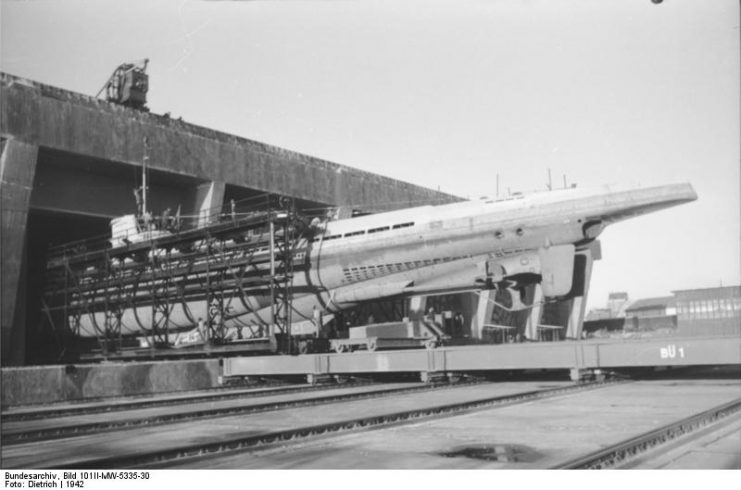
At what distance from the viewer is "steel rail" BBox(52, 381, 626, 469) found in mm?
8914

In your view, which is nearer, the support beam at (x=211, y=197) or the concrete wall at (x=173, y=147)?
the concrete wall at (x=173, y=147)

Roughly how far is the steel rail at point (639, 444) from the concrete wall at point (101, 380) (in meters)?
16.3

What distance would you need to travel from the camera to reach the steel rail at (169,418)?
40.4 ft

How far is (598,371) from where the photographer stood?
59.1 ft

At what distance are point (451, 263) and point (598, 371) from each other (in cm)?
581

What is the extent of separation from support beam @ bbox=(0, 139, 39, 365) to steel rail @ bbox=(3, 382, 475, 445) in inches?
559

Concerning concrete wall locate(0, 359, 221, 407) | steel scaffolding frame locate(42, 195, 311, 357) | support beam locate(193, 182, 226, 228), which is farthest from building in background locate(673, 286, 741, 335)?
concrete wall locate(0, 359, 221, 407)

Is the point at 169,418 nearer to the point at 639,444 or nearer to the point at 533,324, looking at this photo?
the point at 639,444

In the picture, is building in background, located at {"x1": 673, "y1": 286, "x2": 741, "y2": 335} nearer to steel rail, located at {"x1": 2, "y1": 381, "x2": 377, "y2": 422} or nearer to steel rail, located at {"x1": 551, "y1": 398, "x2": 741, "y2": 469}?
steel rail, located at {"x1": 2, "y1": 381, "x2": 377, "y2": 422}

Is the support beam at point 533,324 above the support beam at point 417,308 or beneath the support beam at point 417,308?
beneath

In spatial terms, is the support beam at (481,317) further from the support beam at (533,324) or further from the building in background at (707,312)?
the building in background at (707,312)

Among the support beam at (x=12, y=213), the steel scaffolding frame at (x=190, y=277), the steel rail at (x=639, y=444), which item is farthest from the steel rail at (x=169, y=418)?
the support beam at (x=12, y=213)

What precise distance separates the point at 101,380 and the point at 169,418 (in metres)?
7.96

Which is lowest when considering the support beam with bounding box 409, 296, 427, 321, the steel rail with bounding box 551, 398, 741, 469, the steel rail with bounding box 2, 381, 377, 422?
the steel rail with bounding box 2, 381, 377, 422
